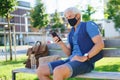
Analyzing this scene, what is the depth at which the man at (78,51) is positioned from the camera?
4.65 m

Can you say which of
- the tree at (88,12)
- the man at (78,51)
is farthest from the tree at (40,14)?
the man at (78,51)

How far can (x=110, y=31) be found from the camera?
243 ft

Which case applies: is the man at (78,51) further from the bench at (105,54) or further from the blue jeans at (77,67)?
the bench at (105,54)

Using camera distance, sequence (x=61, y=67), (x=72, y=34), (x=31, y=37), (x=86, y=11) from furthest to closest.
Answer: (x=31, y=37)
(x=86, y=11)
(x=72, y=34)
(x=61, y=67)

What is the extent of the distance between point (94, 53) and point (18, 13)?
8357 cm

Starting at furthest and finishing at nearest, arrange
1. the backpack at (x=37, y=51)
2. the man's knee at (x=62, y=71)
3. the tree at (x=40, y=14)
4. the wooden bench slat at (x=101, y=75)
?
the tree at (x=40, y=14) → the backpack at (x=37, y=51) → the wooden bench slat at (x=101, y=75) → the man's knee at (x=62, y=71)

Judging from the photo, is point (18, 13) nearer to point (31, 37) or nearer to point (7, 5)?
point (31, 37)

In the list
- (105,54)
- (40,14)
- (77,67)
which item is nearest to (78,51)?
(77,67)

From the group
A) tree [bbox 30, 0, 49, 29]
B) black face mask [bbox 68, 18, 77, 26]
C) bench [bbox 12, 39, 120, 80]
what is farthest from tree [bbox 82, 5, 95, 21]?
black face mask [bbox 68, 18, 77, 26]

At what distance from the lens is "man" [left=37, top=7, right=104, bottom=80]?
4.65m

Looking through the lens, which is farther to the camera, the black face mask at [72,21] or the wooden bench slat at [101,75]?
the black face mask at [72,21]

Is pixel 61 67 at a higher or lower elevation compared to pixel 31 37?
higher

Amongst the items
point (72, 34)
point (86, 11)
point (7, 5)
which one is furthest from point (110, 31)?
point (72, 34)

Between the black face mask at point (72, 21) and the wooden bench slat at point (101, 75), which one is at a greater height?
the black face mask at point (72, 21)
